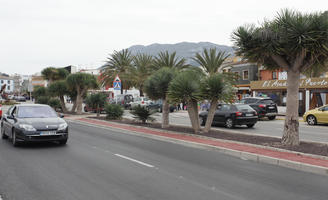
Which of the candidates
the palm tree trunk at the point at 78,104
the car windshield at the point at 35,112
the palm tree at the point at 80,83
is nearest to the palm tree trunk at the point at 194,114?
the car windshield at the point at 35,112

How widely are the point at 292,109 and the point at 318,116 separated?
10717 millimetres

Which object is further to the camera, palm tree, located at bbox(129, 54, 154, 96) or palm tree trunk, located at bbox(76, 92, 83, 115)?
palm tree, located at bbox(129, 54, 154, 96)

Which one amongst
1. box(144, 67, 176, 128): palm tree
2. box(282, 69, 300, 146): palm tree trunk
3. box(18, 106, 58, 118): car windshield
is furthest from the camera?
box(144, 67, 176, 128): palm tree

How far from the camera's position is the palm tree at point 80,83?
25328 mm

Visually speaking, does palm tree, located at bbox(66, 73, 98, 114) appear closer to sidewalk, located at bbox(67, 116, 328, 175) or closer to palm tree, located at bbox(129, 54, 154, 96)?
palm tree, located at bbox(129, 54, 154, 96)

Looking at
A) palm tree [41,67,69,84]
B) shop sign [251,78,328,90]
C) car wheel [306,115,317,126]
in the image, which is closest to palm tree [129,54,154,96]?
palm tree [41,67,69,84]

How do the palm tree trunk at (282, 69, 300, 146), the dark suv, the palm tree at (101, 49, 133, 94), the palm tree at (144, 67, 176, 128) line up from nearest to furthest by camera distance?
the palm tree trunk at (282, 69, 300, 146) → the palm tree at (144, 67, 176, 128) → the dark suv → the palm tree at (101, 49, 133, 94)

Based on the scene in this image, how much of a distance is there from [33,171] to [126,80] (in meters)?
35.2

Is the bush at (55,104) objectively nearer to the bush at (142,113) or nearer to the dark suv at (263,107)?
the bush at (142,113)

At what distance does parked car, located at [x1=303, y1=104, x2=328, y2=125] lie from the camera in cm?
1847

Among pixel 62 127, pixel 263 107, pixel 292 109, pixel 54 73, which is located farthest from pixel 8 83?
pixel 292 109

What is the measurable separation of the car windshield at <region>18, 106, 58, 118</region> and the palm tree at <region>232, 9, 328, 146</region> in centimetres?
705

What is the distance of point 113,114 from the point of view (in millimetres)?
20344

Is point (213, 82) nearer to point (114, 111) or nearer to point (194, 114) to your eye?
point (194, 114)
